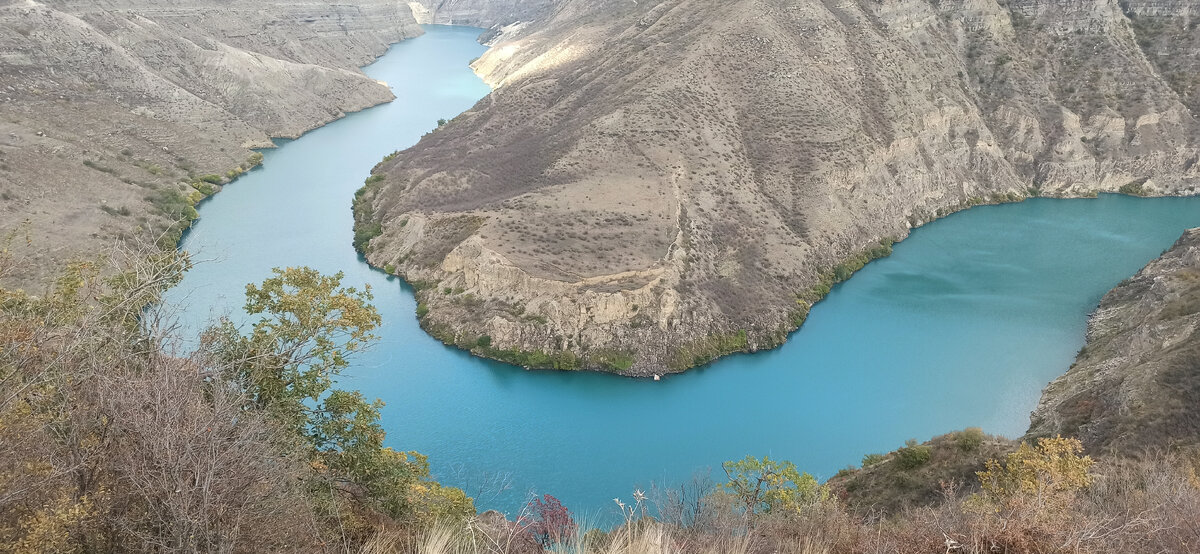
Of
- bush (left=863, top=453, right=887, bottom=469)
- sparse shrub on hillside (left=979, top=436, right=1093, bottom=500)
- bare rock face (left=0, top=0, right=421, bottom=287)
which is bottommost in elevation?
bush (left=863, top=453, right=887, bottom=469)

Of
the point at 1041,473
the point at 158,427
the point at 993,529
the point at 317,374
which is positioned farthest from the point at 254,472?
the point at 1041,473

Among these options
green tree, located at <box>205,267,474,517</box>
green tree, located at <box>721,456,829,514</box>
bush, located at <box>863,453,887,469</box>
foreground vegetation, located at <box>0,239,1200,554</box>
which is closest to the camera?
foreground vegetation, located at <box>0,239,1200,554</box>

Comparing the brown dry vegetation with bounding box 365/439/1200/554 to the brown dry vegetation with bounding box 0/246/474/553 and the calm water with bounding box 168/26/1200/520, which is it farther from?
the calm water with bounding box 168/26/1200/520

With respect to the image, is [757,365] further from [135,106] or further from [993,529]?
[135,106]

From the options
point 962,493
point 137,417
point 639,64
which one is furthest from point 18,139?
point 962,493

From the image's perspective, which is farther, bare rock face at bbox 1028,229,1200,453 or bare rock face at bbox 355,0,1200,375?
bare rock face at bbox 355,0,1200,375

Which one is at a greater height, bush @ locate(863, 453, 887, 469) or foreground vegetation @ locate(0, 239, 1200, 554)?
foreground vegetation @ locate(0, 239, 1200, 554)

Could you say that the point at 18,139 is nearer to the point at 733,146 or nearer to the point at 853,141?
the point at 733,146

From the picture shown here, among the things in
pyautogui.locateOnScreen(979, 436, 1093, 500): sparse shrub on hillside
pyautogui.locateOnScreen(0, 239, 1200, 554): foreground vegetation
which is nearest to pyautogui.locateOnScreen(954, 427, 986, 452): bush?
pyautogui.locateOnScreen(979, 436, 1093, 500): sparse shrub on hillside

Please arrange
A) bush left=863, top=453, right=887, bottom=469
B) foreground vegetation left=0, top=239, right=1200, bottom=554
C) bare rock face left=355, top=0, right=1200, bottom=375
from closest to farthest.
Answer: foreground vegetation left=0, top=239, right=1200, bottom=554, bush left=863, top=453, right=887, bottom=469, bare rock face left=355, top=0, right=1200, bottom=375
